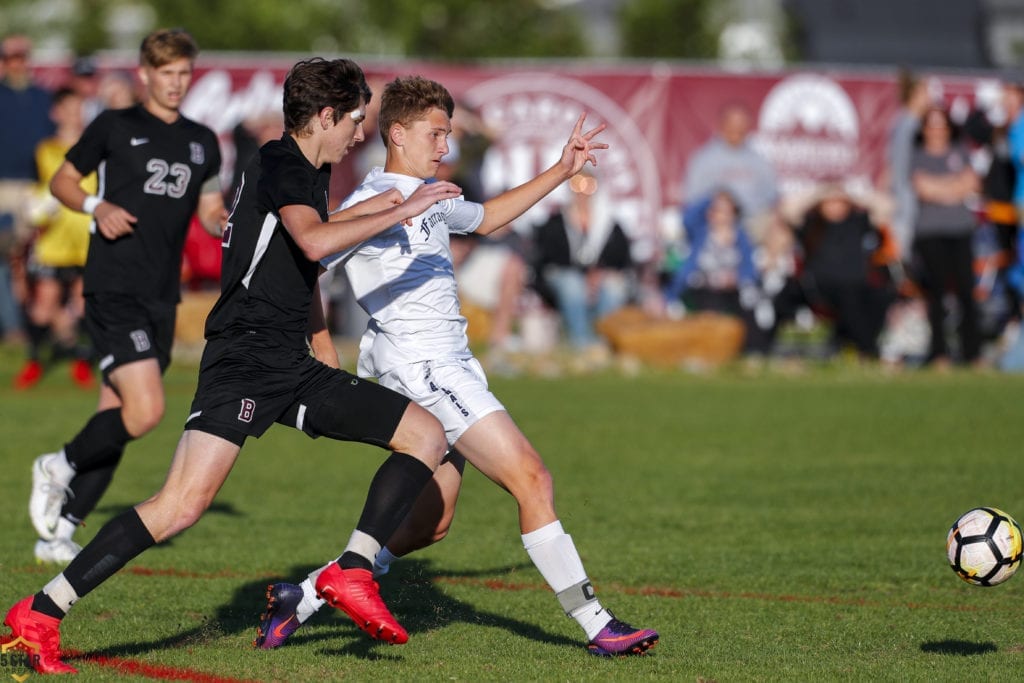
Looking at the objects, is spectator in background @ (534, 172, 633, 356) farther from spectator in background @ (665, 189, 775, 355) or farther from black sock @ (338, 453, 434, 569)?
black sock @ (338, 453, 434, 569)

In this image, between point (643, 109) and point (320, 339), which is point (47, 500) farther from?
point (643, 109)

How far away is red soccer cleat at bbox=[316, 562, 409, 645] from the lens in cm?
520

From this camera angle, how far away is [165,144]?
770 cm

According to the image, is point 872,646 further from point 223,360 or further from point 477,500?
point 477,500

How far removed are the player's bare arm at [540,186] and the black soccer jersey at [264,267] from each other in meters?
0.70

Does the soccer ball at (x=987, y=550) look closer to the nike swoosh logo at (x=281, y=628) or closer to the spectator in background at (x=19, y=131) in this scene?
the nike swoosh logo at (x=281, y=628)

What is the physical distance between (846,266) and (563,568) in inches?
482

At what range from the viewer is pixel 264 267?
18.6 feet

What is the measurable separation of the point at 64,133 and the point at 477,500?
6668 millimetres

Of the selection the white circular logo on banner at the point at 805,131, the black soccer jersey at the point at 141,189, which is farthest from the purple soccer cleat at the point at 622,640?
the white circular logo on banner at the point at 805,131

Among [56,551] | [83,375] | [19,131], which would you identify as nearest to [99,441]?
[56,551]

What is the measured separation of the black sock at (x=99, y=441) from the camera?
7.57m

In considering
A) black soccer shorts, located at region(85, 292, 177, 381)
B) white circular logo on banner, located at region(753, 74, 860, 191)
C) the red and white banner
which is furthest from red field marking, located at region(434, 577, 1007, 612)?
white circular logo on banner, located at region(753, 74, 860, 191)

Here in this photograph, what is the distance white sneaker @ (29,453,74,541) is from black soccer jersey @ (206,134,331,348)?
2.29 metres
